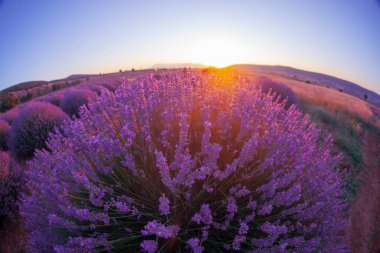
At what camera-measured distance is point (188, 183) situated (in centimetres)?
162

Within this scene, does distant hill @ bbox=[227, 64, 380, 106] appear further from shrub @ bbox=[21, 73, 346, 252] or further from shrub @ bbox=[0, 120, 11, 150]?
shrub @ bbox=[21, 73, 346, 252]

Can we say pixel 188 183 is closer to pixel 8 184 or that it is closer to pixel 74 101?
pixel 8 184

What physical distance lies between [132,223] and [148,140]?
607 millimetres

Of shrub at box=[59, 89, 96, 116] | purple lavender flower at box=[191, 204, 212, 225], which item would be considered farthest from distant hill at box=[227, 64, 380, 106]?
purple lavender flower at box=[191, 204, 212, 225]

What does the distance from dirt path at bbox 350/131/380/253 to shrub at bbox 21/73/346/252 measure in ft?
7.79

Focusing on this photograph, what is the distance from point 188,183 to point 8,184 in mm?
3048

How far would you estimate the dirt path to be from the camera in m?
4.13

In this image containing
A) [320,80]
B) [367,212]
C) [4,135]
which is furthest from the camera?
[320,80]

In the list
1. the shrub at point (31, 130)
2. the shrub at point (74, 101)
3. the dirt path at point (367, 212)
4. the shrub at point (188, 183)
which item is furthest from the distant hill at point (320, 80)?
the shrub at point (188, 183)

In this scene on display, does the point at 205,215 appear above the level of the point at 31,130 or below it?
below

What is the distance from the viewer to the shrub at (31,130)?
5215 millimetres

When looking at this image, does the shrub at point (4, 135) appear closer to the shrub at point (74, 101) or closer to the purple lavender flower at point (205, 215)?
the shrub at point (74, 101)

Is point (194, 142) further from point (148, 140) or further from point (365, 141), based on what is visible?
point (365, 141)

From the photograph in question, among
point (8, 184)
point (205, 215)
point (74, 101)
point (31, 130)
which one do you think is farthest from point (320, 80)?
point (205, 215)
